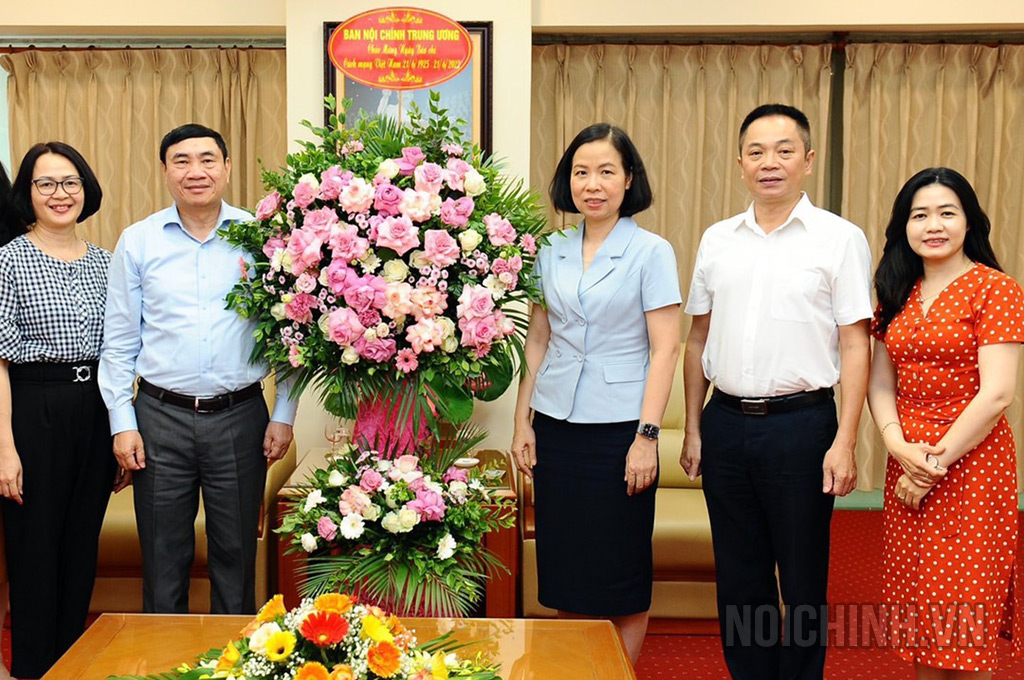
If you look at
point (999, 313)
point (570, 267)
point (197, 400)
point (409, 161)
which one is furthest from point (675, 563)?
point (409, 161)

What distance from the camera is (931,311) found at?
86.8 inches

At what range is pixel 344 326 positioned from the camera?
176 centimetres

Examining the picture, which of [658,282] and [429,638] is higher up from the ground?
[658,282]

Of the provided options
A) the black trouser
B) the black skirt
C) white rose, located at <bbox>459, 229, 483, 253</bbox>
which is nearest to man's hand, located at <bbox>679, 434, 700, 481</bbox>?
the black trouser

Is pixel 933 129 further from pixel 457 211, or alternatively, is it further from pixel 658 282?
pixel 457 211

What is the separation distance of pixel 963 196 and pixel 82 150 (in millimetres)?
4369

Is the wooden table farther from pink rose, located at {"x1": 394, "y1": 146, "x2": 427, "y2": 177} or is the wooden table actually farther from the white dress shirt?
pink rose, located at {"x1": 394, "y1": 146, "x2": 427, "y2": 177}

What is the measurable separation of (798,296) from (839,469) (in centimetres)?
44

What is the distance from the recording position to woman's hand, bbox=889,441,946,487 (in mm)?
2143

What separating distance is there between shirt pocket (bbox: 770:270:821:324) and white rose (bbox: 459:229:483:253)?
884 mm

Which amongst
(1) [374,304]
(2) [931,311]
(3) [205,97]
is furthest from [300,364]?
(3) [205,97]

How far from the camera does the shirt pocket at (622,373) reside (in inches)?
93.5

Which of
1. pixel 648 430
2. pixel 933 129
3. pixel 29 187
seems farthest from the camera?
pixel 933 129

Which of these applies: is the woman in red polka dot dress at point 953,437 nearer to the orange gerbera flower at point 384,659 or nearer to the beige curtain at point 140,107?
the orange gerbera flower at point 384,659
